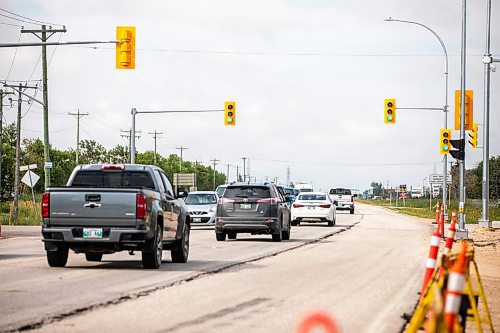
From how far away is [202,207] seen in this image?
141ft

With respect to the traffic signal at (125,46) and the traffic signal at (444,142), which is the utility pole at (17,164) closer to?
the traffic signal at (444,142)

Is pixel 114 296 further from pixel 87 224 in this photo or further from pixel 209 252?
pixel 209 252

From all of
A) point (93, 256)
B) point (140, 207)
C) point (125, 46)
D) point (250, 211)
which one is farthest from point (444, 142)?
point (140, 207)

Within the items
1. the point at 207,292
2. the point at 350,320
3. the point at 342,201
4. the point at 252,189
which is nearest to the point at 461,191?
the point at 252,189

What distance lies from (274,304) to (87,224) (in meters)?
5.86

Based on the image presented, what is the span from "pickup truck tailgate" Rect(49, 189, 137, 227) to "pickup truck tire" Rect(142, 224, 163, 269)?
2.03ft

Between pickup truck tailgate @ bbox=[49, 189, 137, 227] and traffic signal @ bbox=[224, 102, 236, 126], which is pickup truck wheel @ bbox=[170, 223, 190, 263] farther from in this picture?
traffic signal @ bbox=[224, 102, 236, 126]

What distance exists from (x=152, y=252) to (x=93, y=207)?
4.41 feet

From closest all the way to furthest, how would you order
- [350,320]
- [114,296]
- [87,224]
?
1. [350,320]
2. [114,296]
3. [87,224]

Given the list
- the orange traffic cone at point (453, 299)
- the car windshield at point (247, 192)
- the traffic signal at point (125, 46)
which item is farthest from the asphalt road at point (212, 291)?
the traffic signal at point (125, 46)

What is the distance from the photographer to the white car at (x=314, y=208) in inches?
1719

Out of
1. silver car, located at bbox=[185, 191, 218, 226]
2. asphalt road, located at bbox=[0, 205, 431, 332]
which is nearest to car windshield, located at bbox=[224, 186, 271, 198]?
asphalt road, located at bbox=[0, 205, 431, 332]

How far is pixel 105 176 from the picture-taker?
19.0 metres

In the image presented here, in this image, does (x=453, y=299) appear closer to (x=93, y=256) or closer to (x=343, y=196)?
(x=93, y=256)
